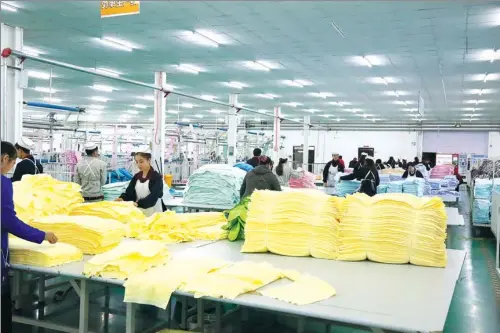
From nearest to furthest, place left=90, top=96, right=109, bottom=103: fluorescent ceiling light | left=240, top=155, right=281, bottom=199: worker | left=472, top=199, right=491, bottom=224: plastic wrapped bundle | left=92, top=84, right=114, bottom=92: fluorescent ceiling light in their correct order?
left=240, top=155, right=281, bottom=199: worker → left=472, top=199, right=491, bottom=224: plastic wrapped bundle → left=92, top=84, right=114, bottom=92: fluorescent ceiling light → left=90, top=96, right=109, bottom=103: fluorescent ceiling light

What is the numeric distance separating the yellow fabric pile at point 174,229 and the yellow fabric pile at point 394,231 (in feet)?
4.08

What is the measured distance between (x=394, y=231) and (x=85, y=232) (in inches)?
85.0

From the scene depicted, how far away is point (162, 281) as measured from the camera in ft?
8.41

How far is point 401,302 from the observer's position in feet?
A: 7.82

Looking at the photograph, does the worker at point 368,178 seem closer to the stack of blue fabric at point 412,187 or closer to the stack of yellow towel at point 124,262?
the stack of blue fabric at point 412,187

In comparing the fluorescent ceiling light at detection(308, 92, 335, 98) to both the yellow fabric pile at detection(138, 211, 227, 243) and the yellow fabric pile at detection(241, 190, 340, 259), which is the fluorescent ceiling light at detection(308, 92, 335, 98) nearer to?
the yellow fabric pile at detection(138, 211, 227, 243)

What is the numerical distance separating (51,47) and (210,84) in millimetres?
5679

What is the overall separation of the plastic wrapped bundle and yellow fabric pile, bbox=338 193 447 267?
24.3ft

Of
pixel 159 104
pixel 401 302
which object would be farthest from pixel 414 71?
pixel 401 302

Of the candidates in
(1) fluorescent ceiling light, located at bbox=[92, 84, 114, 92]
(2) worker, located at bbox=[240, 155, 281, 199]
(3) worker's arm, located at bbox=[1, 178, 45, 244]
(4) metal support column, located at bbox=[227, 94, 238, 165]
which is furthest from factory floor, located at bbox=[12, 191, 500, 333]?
(1) fluorescent ceiling light, located at bbox=[92, 84, 114, 92]

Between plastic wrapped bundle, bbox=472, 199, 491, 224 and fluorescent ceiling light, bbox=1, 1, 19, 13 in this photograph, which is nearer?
fluorescent ceiling light, bbox=1, 1, 19, 13

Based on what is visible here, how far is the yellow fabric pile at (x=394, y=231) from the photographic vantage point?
3.16m

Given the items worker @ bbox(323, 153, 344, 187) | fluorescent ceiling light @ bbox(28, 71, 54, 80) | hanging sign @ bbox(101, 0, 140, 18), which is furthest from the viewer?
fluorescent ceiling light @ bbox(28, 71, 54, 80)

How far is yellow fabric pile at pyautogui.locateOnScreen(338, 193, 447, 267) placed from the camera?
3.16 meters
